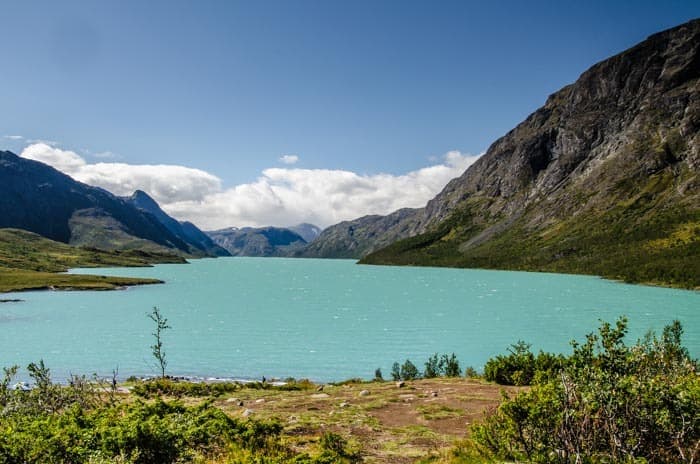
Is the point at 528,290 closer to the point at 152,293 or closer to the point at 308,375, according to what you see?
the point at 308,375

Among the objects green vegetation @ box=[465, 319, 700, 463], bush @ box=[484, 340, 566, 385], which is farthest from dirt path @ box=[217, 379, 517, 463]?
green vegetation @ box=[465, 319, 700, 463]

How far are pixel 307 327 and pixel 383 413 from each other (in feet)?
203

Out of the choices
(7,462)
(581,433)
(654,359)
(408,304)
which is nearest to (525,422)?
(581,433)

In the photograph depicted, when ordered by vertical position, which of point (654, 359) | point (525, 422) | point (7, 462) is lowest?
point (7, 462)

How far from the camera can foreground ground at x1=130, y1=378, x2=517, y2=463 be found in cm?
1351

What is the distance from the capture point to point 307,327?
3073 inches

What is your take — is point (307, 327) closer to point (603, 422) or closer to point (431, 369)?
point (431, 369)

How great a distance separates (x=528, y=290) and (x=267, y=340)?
103m

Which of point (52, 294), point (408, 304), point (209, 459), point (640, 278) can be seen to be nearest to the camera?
point (209, 459)

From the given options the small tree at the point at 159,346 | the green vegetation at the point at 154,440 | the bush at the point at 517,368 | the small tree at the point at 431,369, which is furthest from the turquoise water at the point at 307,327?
the green vegetation at the point at 154,440

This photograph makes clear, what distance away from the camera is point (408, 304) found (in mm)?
109312

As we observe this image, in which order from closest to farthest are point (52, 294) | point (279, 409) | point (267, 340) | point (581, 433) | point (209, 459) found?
point (581, 433)
point (209, 459)
point (279, 409)
point (267, 340)
point (52, 294)

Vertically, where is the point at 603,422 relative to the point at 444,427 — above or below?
above

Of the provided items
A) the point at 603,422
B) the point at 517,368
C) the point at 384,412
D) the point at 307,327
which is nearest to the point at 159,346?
the point at 384,412
